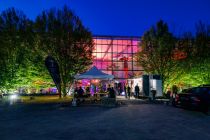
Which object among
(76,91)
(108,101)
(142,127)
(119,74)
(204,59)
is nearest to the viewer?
(142,127)

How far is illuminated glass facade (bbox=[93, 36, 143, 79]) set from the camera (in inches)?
1816

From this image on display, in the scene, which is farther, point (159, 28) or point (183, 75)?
point (159, 28)

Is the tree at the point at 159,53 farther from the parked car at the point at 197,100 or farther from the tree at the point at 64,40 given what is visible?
the parked car at the point at 197,100

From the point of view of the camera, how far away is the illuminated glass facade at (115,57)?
46125 millimetres

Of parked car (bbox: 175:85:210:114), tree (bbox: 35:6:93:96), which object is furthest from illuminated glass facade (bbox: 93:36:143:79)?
parked car (bbox: 175:85:210:114)

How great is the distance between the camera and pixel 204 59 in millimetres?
31484

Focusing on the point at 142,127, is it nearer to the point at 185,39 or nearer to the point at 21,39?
the point at 21,39

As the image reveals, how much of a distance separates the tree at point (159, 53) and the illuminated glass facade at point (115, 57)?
11.5 meters

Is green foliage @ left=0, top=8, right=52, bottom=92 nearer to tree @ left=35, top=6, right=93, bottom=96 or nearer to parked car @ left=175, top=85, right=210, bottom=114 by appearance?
tree @ left=35, top=6, right=93, bottom=96

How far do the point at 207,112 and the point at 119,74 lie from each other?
3155 cm

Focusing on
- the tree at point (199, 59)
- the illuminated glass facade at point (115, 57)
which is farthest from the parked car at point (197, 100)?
the illuminated glass facade at point (115, 57)

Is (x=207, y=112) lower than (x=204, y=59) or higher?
lower

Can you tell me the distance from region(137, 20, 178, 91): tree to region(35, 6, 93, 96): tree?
26.7 ft

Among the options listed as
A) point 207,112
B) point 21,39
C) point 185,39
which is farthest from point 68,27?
point 207,112
